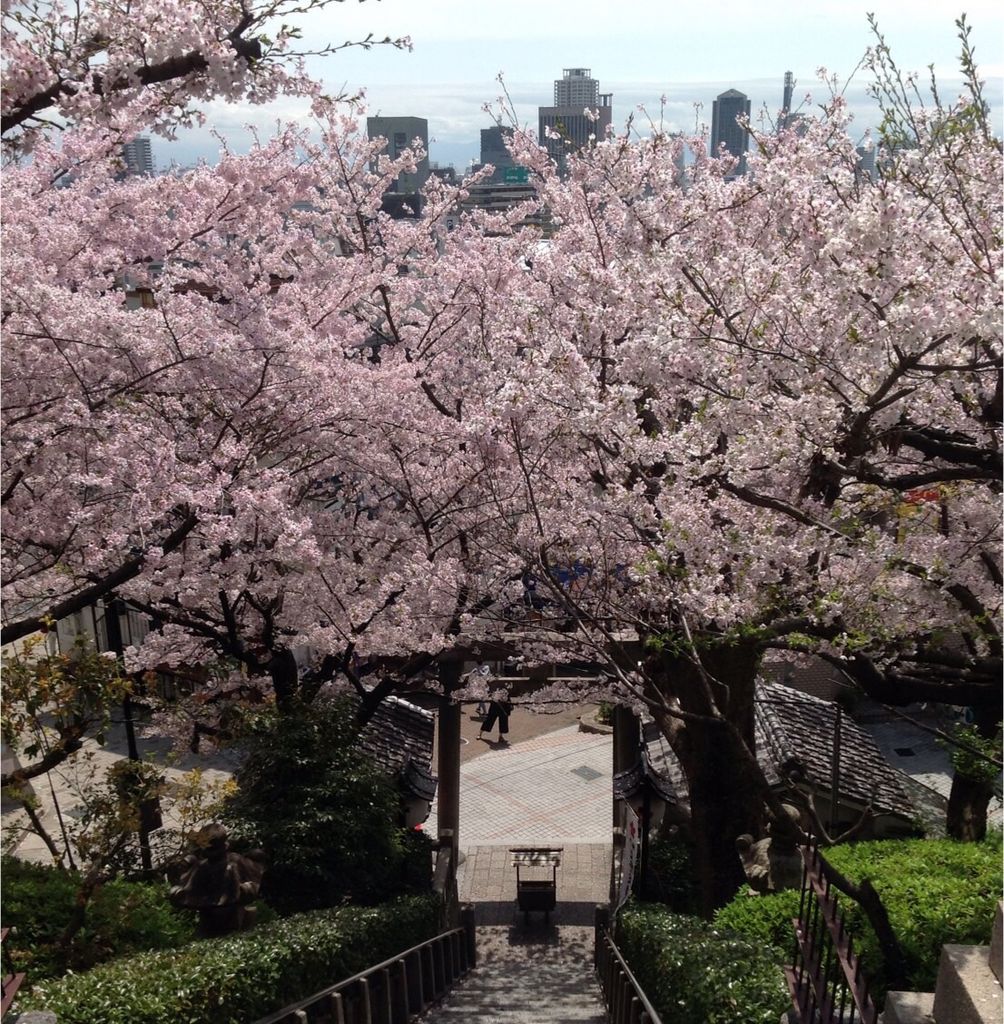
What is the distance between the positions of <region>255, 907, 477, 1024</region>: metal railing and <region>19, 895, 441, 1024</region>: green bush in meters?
0.20

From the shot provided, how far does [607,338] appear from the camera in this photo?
9453 mm

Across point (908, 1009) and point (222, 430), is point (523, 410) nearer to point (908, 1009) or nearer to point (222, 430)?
point (222, 430)

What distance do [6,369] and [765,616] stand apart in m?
6.56

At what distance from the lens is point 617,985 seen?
878 centimetres

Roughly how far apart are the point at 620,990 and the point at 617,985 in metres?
0.30

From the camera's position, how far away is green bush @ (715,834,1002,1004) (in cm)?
623

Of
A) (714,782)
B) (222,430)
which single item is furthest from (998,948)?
(222,430)

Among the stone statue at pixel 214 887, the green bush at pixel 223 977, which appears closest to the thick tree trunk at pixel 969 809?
the green bush at pixel 223 977

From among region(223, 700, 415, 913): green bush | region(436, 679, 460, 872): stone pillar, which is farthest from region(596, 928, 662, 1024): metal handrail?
region(436, 679, 460, 872): stone pillar

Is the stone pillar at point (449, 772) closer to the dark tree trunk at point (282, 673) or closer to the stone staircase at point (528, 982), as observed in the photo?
the stone staircase at point (528, 982)

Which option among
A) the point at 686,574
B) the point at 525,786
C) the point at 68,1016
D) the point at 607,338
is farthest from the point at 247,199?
the point at 525,786

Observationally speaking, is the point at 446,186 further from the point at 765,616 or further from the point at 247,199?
the point at 765,616

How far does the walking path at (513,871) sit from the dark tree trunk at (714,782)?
173cm

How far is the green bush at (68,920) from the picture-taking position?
260 inches
